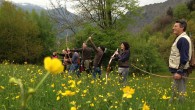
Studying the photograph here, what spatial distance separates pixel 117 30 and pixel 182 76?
29.2m

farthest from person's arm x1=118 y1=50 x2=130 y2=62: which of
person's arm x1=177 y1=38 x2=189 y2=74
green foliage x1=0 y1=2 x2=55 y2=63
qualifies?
green foliage x1=0 y1=2 x2=55 y2=63

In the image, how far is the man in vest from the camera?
5.51 m

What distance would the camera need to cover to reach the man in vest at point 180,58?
5508 millimetres

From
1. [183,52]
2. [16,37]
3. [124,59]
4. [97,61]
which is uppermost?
[183,52]

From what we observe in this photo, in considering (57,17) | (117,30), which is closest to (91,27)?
(117,30)

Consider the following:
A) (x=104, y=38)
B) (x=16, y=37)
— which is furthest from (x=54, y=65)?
(x=16, y=37)

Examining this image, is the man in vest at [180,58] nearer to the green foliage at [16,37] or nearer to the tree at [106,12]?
the tree at [106,12]

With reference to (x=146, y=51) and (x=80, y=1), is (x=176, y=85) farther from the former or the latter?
(x=80, y=1)

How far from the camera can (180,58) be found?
18.2 feet

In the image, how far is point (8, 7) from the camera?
45.7 metres

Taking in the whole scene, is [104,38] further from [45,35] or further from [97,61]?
[45,35]

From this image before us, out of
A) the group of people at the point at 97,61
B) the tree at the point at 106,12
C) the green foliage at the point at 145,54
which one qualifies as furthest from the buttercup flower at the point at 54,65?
the tree at the point at 106,12

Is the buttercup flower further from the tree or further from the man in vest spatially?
the tree

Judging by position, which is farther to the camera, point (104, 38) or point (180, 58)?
point (104, 38)
